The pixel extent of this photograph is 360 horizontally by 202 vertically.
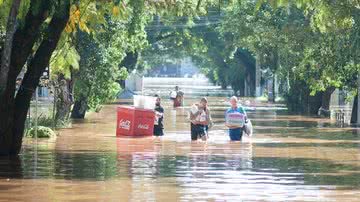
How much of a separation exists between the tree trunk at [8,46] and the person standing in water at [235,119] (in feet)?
32.9

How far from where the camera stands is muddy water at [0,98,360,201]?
16.7 metres

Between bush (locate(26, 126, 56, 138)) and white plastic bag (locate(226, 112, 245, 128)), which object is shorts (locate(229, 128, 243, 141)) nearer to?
white plastic bag (locate(226, 112, 245, 128))

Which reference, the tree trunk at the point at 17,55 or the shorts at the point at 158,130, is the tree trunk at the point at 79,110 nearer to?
the shorts at the point at 158,130

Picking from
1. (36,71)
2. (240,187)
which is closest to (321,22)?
(36,71)

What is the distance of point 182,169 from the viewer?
21359 mm

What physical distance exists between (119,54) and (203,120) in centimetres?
1434

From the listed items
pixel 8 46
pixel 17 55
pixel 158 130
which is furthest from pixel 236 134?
pixel 8 46

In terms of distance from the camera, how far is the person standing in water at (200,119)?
103 feet

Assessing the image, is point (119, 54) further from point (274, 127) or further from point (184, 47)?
point (184, 47)

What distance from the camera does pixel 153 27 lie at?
280 ft

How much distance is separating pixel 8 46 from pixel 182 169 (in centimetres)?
469

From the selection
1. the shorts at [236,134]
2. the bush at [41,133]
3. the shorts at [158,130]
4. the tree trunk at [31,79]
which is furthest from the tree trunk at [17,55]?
the shorts at [158,130]

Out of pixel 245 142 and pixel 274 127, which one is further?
pixel 274 127

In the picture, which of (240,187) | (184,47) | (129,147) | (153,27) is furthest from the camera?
(184,47)
